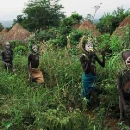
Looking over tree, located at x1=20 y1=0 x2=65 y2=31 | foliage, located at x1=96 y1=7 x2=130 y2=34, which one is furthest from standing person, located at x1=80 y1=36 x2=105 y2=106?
tree, located at x1=20 y1=0 x2=65 y2=31

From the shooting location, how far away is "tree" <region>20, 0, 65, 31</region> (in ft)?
95.5

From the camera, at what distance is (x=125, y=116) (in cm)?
508

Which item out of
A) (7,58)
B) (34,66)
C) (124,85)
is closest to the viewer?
(124,85)

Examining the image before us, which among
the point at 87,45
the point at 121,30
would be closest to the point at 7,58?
the point at 121,30

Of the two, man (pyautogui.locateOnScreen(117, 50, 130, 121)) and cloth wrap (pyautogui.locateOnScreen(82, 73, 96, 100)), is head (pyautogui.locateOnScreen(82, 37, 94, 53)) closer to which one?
cloth wrap (pyautogui.locateOnScreen(82, 73, 96, 100))

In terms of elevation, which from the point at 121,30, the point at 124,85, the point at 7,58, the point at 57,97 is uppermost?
the point at 121,30

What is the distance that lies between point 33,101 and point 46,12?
80.8 ft

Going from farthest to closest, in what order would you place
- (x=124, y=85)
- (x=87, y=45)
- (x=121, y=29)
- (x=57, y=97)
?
(x=121, y=29)
(x=87, y=45)
(x=57, y=97)
(x=124, y=85)

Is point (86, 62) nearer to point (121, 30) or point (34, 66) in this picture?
point (34, 66)

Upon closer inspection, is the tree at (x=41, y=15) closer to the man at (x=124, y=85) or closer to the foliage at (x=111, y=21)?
the foliage at (x=111, y=21)

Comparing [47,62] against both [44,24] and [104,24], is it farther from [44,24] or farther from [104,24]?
[44,24]

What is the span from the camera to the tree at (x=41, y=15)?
95.5 feet

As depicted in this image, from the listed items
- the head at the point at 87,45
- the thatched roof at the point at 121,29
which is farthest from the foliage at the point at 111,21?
the head at the point at 87,45

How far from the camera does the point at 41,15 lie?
2952 cm
